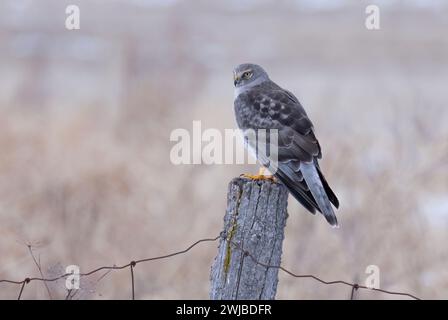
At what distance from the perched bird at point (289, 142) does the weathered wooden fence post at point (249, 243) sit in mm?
646

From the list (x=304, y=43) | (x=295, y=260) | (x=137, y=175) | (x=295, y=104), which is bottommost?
(x=295, y=260)

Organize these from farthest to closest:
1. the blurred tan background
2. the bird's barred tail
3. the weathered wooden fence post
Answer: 1. the blurred tan background
2. the bird's barred tail
3. the weathered wooden fence post

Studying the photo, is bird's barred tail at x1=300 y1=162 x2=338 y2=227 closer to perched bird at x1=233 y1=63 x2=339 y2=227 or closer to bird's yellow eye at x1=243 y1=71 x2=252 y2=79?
perched bird at x1=233 y1=63 x2=339 y2=227

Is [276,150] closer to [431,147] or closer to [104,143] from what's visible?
[431,147]

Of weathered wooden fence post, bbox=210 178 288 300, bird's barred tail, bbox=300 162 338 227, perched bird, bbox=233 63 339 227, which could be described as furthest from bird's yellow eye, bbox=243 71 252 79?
weathered wooden fence post, bbox=210 178 288 300

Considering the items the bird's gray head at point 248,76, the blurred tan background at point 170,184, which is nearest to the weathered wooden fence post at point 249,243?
the blurred tan background at point 170,184

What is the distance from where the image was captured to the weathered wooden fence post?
15.2 feet

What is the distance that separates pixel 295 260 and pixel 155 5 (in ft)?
48.7

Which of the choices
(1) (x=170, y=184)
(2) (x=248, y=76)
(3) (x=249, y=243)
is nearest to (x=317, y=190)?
(3) (x=249, y=243)

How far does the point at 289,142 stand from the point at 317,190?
17.7 inches

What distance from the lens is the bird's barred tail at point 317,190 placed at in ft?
18.7

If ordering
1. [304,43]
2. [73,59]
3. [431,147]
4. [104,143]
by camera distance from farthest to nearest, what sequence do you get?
[304,43], [73,59], [104,143], [431,147]
